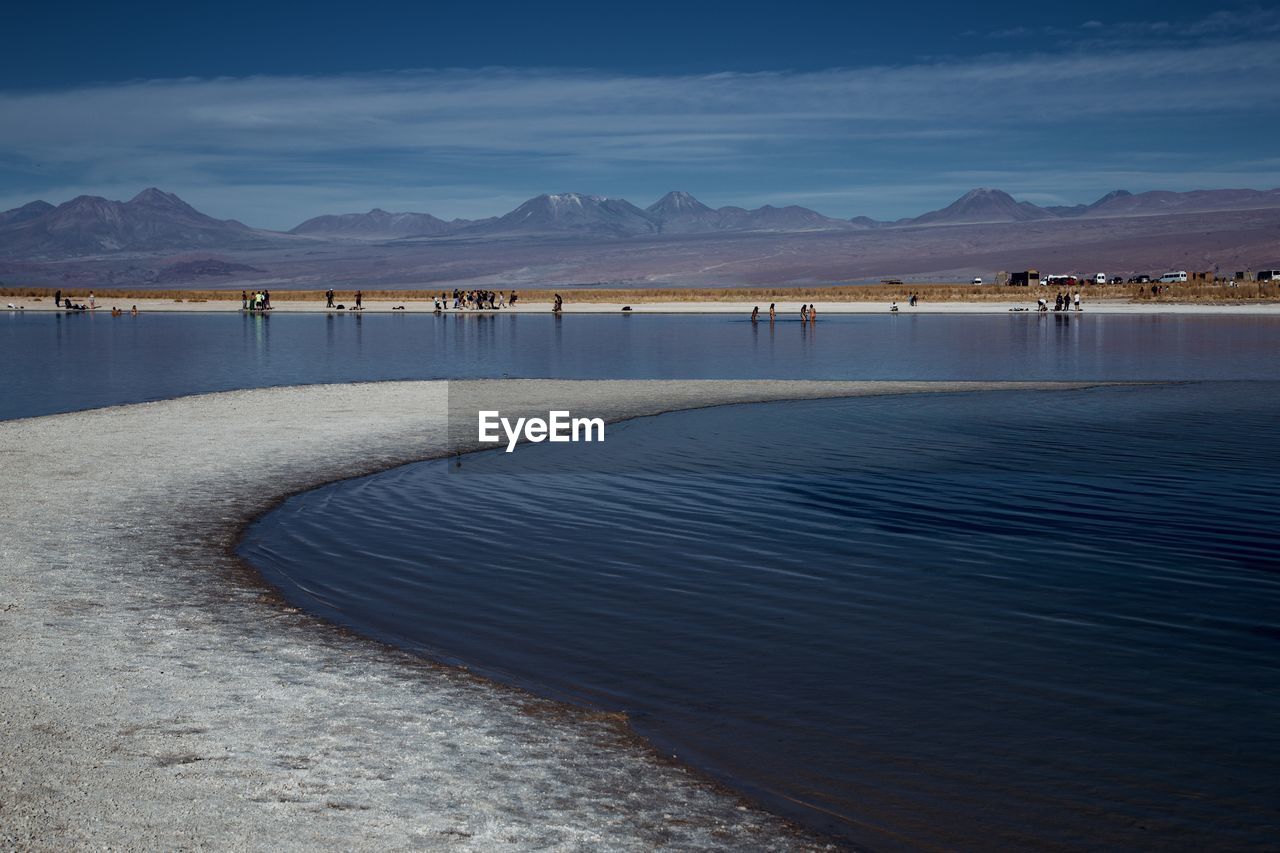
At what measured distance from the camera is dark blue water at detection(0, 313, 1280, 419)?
39.4 meters

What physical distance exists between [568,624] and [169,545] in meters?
5.63

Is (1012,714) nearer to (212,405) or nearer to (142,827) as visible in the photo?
(142,827)

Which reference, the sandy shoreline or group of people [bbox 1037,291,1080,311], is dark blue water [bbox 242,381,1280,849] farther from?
group of people [bbox 1037,291,1080,311]

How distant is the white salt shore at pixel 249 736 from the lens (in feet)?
22.8

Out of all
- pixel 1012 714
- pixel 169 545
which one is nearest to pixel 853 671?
pixel 1012 714

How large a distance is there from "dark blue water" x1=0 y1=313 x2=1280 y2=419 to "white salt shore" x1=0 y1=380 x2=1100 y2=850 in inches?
747

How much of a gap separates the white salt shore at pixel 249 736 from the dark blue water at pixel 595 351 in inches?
747

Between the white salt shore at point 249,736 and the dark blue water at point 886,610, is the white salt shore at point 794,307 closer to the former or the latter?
the dark blue water at point 886,610

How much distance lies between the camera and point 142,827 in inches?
268

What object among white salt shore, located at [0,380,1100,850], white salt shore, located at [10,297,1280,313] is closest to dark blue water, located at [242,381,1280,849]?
white salt shore, located at [0,380,1100,850]

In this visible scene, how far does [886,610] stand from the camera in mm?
12039

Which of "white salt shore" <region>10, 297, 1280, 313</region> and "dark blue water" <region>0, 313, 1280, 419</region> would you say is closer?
"dark blue water" <region>0, 313, 1280, 419</region>

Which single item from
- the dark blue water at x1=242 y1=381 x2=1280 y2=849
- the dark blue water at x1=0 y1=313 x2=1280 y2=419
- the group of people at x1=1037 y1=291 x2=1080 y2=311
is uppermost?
the group of people at x1=1037 y1=291 x2=1080 y2=311

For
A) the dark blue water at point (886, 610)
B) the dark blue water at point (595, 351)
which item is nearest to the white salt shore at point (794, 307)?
the dark blue water at point (595, 351)
